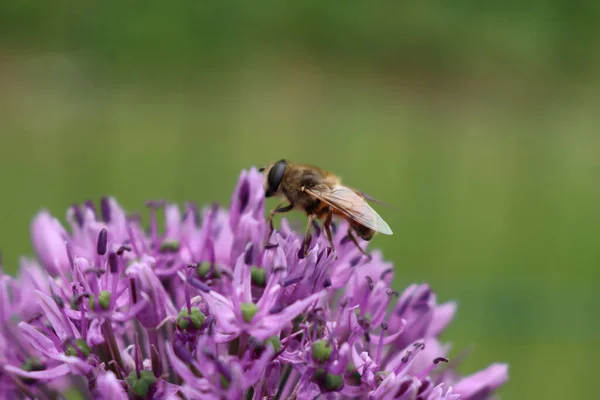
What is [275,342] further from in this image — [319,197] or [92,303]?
[319,197]

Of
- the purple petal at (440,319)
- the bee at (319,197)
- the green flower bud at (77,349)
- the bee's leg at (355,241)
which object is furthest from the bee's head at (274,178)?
the green flower bud at (77,349)

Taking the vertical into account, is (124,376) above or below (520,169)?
below

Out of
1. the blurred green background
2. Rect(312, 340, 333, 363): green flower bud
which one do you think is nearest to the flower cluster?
Rect(312, 340, 333, 363): green flower bud

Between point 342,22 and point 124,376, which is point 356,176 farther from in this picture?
point 124,376

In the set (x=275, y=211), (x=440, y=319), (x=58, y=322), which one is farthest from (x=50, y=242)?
(x=440, y=319)

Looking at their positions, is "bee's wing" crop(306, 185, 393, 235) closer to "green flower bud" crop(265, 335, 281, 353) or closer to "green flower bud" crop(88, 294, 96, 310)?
"green flower bud" crop(265, 335, 281, 353)

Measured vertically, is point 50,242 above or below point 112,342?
above

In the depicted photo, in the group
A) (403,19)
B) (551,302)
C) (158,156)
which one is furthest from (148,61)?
(551,302)
